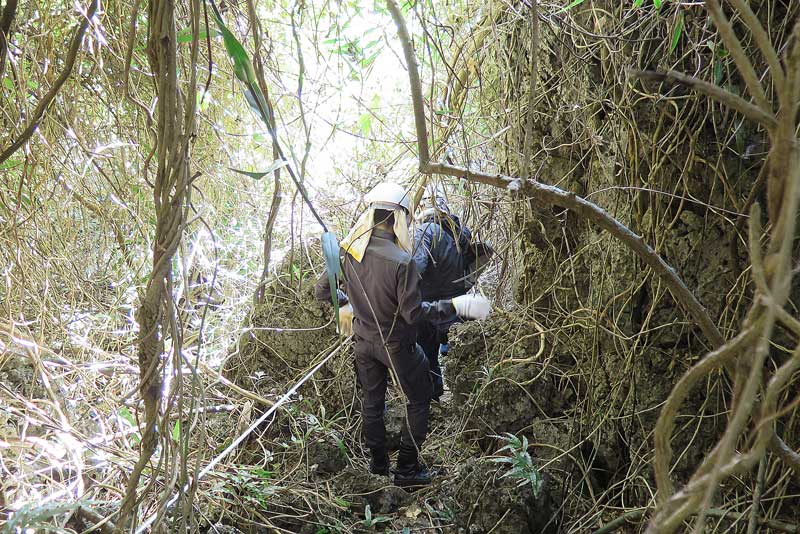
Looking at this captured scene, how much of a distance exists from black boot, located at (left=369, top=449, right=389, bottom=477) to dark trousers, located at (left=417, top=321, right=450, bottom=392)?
72 centimetres

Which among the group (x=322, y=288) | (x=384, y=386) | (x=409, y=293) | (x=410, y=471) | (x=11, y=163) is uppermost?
(x=11, y=163)

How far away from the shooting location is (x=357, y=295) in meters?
3.41

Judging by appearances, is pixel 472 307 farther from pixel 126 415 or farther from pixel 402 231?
pixel 126 415

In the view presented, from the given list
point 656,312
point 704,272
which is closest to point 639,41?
point 704,272

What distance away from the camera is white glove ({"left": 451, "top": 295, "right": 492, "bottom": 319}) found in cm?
352

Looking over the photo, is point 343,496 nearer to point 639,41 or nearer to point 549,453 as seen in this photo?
point 549,453

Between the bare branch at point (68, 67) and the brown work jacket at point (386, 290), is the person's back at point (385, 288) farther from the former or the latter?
the bare branch at point (68, 67)

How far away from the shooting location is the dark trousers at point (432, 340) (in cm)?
416

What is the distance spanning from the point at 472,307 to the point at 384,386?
2.37 feet

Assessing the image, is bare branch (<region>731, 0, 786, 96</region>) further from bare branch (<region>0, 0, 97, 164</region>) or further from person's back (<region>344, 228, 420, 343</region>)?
Result: person's back (<region>344, 228, 420, 343</region>)

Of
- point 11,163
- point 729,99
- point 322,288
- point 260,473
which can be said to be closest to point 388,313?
point 322,288

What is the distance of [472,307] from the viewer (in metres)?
3.52

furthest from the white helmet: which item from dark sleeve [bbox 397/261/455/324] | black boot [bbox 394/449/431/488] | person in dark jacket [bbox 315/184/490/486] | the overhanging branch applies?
the overhanging branch

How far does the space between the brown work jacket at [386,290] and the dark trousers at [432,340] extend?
65cm
